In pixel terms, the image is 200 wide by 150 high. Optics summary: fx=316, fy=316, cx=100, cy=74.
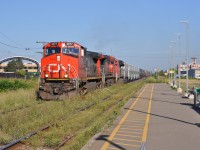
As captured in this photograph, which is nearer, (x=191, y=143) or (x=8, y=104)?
(x=191, y=143)

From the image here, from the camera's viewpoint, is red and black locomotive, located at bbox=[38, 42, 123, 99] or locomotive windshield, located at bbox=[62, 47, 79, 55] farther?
locomotive windshield, located at bbox=[62, 47, 79, 55]

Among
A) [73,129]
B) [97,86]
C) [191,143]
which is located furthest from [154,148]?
[97,86]

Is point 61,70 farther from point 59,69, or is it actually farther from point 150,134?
point 150,134

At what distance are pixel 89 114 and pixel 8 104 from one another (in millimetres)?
6842

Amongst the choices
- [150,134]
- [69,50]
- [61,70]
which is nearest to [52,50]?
[69,50]

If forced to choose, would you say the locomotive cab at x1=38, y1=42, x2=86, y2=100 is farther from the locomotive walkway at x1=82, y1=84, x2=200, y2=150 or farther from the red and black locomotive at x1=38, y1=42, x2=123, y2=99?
the locomotive walkway at x1=82, y1=84, x2=200, y2=150

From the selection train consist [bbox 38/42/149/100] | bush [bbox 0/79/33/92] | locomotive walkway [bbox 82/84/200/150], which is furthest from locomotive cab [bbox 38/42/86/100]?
bush [bbox 0/79/33/92]

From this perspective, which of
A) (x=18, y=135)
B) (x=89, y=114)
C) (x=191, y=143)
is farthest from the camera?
(x=89, y=114)

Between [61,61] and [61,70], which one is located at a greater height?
[61,61]

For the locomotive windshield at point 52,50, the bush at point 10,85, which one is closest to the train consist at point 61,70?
the locomotive windshield at point 52,50

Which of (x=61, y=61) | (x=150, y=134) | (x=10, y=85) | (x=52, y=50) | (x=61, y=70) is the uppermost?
(x=52, y=50)

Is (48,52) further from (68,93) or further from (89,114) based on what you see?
(89,114)

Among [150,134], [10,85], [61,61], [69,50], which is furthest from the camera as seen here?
[10,85]

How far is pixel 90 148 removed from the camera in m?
8.23
